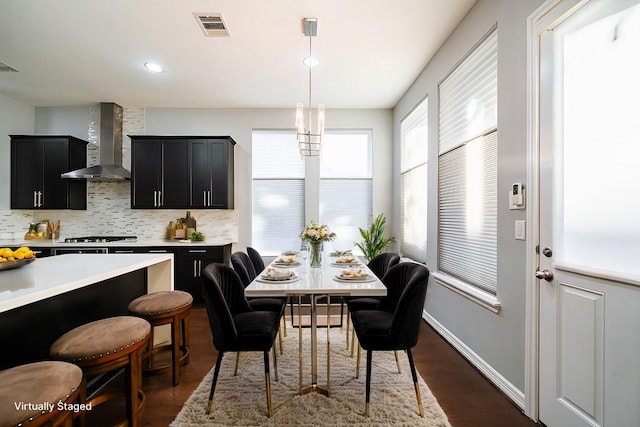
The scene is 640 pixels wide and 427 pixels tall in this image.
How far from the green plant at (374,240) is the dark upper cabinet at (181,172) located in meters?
2.22

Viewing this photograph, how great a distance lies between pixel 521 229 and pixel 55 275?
9.30 ft

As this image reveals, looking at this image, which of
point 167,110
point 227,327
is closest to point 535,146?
point 227,327

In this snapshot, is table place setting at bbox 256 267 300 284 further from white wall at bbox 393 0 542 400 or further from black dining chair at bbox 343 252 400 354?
white wall at bbox 393 0 542 400

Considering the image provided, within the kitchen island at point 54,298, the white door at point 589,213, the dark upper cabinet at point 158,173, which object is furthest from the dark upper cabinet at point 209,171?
the white door at point 589,213

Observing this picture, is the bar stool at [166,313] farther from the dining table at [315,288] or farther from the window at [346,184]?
the window at [346,184]

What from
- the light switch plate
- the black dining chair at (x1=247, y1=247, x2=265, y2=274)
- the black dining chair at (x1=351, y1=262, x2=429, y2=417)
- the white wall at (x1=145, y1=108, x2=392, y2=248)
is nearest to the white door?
the light switch plate

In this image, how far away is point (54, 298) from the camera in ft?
5.80

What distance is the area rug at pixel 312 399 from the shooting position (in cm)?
179

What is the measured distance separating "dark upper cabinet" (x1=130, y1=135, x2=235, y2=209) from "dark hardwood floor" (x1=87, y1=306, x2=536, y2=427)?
7.54 ft

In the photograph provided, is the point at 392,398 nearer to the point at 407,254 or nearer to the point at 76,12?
the point at 407,254

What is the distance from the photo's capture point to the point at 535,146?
1.78 meters

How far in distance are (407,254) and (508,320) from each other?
7.42 feet

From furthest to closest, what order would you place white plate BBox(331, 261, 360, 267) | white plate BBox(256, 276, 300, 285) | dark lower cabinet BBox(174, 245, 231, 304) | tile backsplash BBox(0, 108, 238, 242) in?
tile backsplash BBox(0, 108, 238, 242)
dark lower cabinet BBox(174, 245, 231, 304)
white plate BBox(331, 261, 360, 267)
white plate BBox(256, 276, 300, 285)

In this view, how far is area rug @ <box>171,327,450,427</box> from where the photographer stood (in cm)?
179
